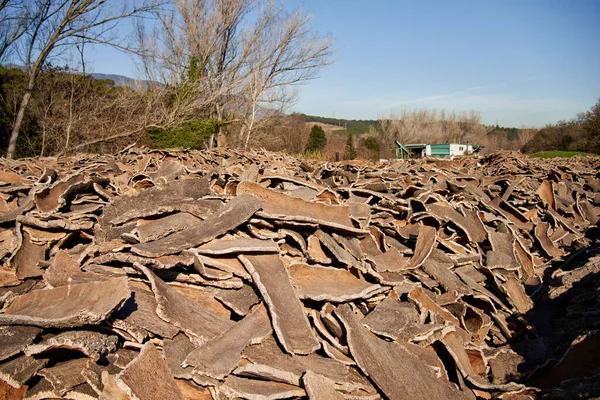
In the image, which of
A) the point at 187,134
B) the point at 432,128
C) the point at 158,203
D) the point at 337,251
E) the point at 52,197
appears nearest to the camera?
the point at 337,251

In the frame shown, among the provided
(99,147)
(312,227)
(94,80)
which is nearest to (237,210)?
(312,227)

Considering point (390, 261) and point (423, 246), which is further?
point (423, 246)

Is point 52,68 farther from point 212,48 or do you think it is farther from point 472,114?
point 472,114

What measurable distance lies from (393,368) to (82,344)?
1.34m

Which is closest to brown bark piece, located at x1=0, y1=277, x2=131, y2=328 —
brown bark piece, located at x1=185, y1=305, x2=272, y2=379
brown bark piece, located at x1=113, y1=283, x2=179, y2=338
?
brown bark piece, located at x1=113, y1=283, x2=179, y2=338

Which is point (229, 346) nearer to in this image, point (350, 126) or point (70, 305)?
point (70, 305)

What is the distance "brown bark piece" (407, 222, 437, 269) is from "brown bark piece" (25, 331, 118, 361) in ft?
5.99

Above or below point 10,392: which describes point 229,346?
above

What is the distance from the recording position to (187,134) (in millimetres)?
16031

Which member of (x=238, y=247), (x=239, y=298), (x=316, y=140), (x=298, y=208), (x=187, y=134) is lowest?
(x=239, y=298)

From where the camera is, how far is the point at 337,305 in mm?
2217

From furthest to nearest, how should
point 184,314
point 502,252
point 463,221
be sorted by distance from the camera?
point 463,221, point 502,252, point 184,314

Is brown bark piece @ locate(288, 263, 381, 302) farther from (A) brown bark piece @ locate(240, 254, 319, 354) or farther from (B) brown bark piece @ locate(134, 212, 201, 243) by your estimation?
(B) brown bark piece @ locate(134, 212, 201, 243)

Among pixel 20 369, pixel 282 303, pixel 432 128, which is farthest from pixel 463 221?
pixel 432 128
